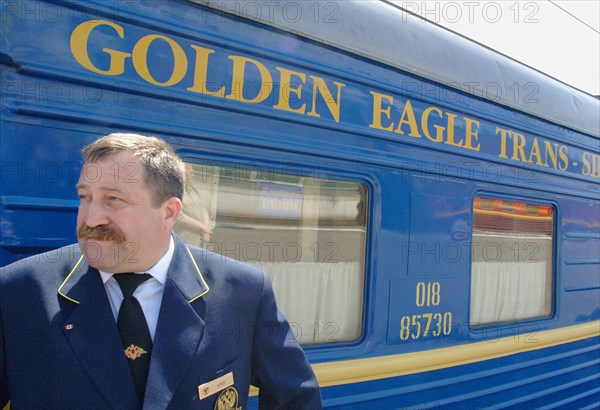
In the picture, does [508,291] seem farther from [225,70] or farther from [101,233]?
[101,233]

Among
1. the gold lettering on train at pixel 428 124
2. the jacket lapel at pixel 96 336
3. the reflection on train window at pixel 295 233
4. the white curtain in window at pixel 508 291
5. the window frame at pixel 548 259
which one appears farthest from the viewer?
the white curtain in window at pixel 508 291

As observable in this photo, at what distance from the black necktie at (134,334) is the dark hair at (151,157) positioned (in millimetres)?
209

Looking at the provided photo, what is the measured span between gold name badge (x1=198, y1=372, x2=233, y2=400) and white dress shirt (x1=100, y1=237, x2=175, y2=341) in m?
0.17

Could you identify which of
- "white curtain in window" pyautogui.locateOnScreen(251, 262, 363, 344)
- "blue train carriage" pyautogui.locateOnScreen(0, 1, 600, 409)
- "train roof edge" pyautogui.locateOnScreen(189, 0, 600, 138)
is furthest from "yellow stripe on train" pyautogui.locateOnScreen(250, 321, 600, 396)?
"train roof edge" pyautogui.locateOnScreen(189, 0, 600, 138)

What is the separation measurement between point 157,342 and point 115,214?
0.99ft

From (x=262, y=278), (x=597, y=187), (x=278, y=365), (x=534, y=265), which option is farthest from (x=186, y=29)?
(x=597, y=187)

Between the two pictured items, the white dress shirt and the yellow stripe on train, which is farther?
the yellow stripe on train

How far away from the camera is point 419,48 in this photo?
260 cm

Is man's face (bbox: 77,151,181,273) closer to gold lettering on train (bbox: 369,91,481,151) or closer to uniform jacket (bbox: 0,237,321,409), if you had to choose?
uniform jacket (bbox: 0,237,321,409)

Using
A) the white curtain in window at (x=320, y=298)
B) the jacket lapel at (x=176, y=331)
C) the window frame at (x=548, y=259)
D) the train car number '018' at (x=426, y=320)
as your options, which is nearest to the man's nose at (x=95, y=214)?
the jacket lapel at (x=176, y=331)

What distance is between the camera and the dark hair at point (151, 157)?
1.23 metres

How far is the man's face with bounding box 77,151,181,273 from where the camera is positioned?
47.9 inches

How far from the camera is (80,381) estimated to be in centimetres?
116

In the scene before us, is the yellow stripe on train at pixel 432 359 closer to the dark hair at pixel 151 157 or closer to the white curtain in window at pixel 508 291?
the white curtain in window at pixel 508 291
